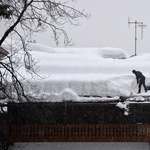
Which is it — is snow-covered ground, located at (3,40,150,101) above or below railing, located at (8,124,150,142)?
above

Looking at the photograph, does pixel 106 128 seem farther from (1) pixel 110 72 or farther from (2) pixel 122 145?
(1) pixel 110 72

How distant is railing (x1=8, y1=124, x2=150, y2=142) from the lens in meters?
8.66

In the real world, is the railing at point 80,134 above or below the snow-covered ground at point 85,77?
below

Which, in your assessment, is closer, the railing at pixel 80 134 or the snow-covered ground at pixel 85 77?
the railing at pixel 80 134

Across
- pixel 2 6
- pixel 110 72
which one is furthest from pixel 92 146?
pixel 2 6

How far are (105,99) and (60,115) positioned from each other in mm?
1901

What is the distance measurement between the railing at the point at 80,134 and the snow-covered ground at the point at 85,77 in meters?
1.15

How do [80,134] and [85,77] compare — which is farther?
[85,77]

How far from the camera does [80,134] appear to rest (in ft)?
28.4

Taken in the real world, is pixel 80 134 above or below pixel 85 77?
below

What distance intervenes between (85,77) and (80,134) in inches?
106

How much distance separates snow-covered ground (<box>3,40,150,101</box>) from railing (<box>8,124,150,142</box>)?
1.15 m

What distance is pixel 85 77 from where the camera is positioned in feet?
33.5

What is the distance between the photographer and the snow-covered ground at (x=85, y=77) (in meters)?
9.48
